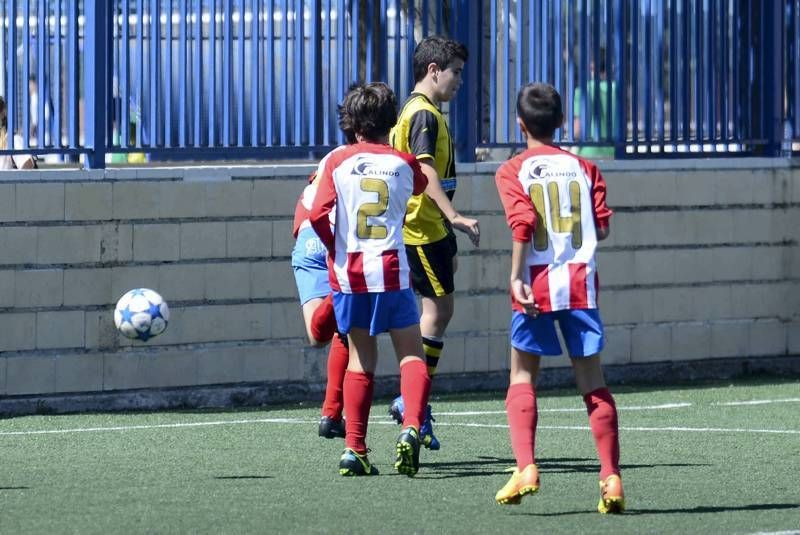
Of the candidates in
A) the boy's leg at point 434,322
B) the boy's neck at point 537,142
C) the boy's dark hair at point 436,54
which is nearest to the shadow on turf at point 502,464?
the boy's leg at point 434,322

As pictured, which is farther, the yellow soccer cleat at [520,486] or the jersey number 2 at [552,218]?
the jersey number 2 at [552,218]

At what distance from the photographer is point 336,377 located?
30.2ft

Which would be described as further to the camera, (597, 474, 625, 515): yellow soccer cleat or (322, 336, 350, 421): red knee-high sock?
(322, 336, 350, 421): red knee-high sock

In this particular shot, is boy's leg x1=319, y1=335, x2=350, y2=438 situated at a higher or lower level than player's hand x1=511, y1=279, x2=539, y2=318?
lower

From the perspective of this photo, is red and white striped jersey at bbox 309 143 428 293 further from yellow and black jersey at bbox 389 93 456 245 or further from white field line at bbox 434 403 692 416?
white field line at bbox 434 403 692 416

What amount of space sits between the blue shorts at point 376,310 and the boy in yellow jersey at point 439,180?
94 cm

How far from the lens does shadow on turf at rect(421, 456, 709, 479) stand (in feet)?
28.2

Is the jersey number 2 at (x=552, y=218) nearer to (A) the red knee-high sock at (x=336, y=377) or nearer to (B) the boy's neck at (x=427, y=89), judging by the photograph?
(A) the red knee-high sock at (x=336, y=377)

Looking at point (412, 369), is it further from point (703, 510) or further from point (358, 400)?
point (703, 510)

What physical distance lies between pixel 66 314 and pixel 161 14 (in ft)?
6.66

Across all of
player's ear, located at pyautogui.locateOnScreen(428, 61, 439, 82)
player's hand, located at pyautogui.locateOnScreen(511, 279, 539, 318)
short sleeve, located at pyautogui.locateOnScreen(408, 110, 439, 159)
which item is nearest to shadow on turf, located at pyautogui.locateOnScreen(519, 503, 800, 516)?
player's hand, located at pyautogui.locateOnScreen(511, 279, 539, 318)

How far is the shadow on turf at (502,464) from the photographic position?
8.60 m

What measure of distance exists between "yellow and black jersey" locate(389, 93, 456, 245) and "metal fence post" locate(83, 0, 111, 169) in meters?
2.94

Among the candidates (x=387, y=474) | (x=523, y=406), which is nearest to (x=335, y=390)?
(x=387, y=474)
